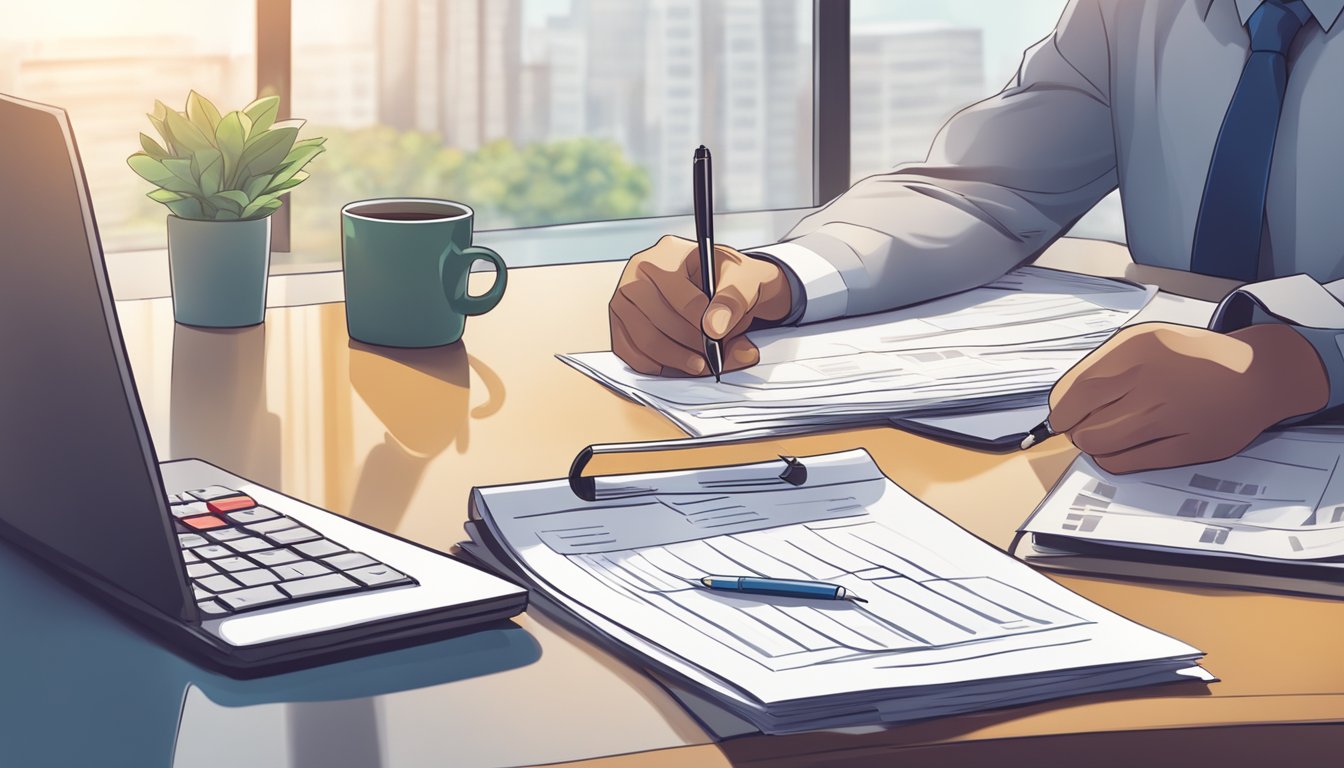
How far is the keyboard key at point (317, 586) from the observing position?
Answer: 55cm

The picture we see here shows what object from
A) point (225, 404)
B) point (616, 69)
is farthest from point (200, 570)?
point (616, 69)

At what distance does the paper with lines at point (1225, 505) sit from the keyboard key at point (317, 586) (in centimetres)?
35

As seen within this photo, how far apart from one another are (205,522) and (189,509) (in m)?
0.02

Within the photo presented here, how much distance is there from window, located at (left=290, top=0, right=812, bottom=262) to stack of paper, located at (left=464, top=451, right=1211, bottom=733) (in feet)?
14.9

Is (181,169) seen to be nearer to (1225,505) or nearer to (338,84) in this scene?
(1225,505)

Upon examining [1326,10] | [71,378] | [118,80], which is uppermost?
[118,80]

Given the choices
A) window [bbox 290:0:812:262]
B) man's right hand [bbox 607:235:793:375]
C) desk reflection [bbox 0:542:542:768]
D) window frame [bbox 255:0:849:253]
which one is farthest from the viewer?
window [bbox 290:0:812:262]

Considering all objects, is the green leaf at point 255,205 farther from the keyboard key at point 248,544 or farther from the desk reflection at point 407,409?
the keyboard key at point 248,544

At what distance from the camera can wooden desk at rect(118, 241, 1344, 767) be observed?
0.48 metres

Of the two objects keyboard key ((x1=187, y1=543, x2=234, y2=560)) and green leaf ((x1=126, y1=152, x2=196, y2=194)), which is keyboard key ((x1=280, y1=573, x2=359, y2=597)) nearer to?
keyboard key ((x1=187, y1=543, x2=234, y2=560))

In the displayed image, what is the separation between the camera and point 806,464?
752 mm

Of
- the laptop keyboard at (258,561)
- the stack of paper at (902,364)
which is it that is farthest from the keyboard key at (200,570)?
the stack of paper at (902,364)

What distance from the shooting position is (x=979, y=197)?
1312 millimetres

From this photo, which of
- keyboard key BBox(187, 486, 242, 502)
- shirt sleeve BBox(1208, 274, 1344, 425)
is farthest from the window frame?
keyboard key BBox(187, 486, 242, 502)
